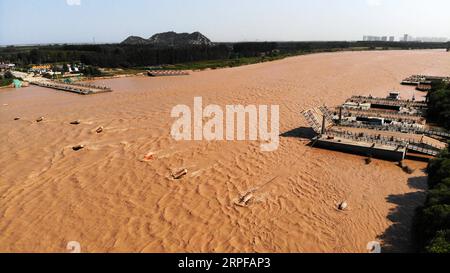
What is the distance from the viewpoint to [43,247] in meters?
13.2

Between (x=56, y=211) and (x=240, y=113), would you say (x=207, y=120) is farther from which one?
(x=56, y=211)

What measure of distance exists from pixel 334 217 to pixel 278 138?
1115 centimetres

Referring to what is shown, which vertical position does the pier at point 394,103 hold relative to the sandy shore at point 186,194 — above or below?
above

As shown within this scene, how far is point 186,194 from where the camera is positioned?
17062mm

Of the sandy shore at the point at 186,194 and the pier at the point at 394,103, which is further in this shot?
the pier at the point at 394,103

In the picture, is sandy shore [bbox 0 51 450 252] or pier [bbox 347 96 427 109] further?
pier [bbox 347 96 427 109]

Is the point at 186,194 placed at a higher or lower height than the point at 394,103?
lower

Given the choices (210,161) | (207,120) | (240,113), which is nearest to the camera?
(210,161)

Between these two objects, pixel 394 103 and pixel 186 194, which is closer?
pixel 186 194

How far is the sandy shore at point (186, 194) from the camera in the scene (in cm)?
1346

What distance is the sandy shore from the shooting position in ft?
44.2

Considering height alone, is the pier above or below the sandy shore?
above
